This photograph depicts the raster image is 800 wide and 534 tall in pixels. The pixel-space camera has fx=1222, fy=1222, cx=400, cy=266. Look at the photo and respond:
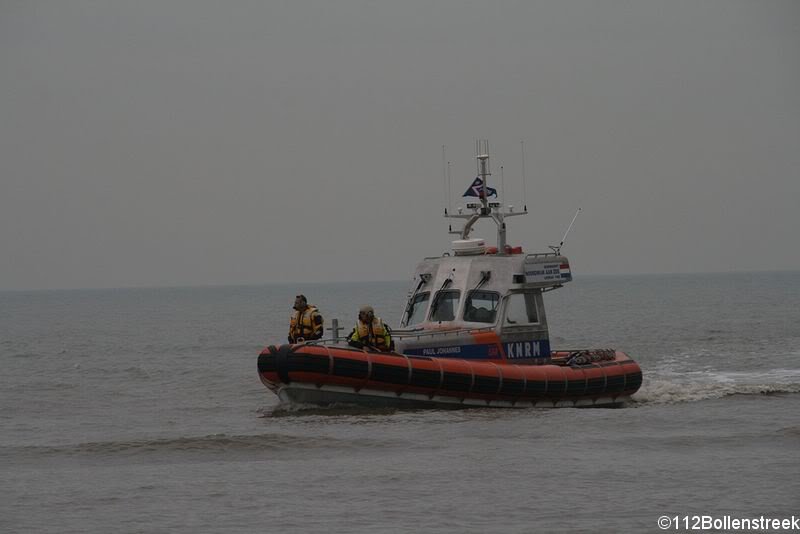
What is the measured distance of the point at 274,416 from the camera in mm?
16281

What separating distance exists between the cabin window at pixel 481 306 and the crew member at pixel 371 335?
1878mm

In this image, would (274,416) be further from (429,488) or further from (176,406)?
(429,488)

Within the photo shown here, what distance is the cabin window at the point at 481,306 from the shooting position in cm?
1673

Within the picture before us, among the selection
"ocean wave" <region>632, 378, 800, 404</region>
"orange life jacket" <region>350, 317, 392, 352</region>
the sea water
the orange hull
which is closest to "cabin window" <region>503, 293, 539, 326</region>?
the orange hull

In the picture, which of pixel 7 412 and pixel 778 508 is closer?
pixel 778 508

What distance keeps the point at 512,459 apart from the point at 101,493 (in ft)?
13.5

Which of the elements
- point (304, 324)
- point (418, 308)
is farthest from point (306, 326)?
point (418, 308)

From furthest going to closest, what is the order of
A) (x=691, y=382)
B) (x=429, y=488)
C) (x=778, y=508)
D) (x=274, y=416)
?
(x=691, y=382) → (x=274, y=416) → (x=429, y=488) → (x=778, y=508)

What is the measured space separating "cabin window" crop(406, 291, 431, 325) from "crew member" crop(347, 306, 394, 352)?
1980 mm

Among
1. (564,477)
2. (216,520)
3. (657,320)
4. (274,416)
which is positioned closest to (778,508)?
(564,477)

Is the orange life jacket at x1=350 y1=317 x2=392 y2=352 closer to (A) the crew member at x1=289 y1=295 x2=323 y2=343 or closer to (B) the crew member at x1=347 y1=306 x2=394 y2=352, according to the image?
(B) the crew member at x1=347 y1=306 x2=394 y2=352

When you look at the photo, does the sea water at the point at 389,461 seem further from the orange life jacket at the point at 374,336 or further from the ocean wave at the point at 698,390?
the orange life jacket at the point at 374,336

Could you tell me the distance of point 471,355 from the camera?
16.1m

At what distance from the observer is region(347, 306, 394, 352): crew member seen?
15.3m
